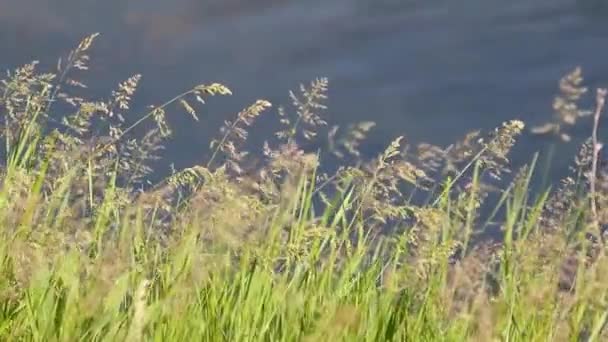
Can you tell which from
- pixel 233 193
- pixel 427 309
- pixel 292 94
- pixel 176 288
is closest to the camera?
pixel 176 288

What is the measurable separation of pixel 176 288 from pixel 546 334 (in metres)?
0.91

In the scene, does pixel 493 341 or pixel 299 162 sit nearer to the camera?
pixel 493 341

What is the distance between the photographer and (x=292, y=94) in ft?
12.7

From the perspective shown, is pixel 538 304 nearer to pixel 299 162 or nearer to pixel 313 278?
pixel 313 278

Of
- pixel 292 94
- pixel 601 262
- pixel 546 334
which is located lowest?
pixel 546 334

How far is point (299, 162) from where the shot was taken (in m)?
3.53

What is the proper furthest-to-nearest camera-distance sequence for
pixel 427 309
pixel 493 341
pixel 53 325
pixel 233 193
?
pixel 233 193
pixel 427 309
pixel 53 325
pixel 493 341

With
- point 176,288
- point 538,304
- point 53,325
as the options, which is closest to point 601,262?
point 538,304

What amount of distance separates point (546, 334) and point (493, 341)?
518 mm

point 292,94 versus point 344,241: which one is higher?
point 292,94

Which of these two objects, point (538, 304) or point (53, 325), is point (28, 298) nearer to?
point (53, 325)

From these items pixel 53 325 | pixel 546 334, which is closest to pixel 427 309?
pixel 546 334

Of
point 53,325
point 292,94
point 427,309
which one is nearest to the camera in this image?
point 53,325

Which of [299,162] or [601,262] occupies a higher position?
[299,162]
